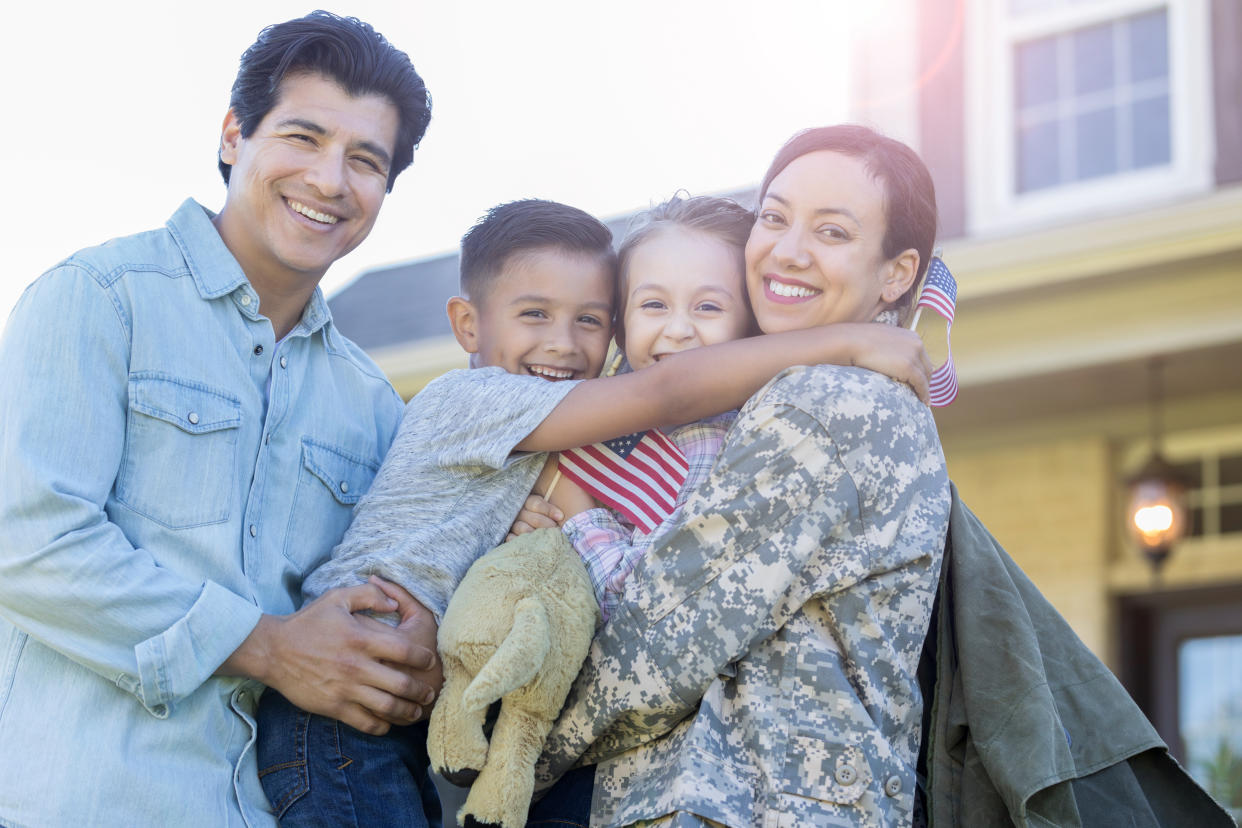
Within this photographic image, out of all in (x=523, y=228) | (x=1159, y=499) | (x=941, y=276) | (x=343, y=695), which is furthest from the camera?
(x=1159, y=499)

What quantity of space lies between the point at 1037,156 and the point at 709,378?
239 inches

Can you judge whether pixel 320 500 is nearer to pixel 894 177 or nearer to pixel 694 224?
pixel 694 224

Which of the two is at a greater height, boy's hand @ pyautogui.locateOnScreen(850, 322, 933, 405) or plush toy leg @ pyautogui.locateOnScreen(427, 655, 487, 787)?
boy's hand @ pyautogui.locateOnScreen(850, 322, 933, 405)

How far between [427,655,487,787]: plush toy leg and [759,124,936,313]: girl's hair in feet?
3.83

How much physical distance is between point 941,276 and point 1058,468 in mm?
5514

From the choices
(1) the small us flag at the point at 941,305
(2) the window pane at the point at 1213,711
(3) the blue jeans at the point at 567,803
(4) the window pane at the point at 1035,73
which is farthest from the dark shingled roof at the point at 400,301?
(3) the blue jeans at the point at 567,803

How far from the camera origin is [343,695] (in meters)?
2.57

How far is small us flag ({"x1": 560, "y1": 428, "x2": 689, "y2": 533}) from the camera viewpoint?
277cm

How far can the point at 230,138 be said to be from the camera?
3.12 meters

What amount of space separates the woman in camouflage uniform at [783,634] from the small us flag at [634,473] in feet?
0.90

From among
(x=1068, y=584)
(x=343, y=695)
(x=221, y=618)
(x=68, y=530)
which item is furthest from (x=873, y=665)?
(x=1068, y=584)

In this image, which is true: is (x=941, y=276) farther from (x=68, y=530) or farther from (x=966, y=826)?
(x=68, y=530)

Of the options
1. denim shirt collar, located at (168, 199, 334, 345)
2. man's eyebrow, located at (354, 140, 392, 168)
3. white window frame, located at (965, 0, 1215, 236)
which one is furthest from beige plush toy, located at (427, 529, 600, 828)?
white window frame, located at (965, 0, 1215, 236)

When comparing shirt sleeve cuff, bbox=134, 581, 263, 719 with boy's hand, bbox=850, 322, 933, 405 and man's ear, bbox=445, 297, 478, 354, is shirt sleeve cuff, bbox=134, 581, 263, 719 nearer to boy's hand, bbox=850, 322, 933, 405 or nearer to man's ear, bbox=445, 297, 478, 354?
man's ear, bbox=445, 297, 478, 354
